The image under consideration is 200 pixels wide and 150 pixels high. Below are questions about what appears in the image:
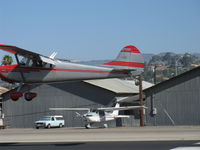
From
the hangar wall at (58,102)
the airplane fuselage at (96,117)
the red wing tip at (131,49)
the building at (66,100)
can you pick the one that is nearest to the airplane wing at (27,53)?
the red wing tip at (131,49)

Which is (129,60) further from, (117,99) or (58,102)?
(58,102)

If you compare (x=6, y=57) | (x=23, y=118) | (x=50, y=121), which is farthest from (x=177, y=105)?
(x=6, y=57)

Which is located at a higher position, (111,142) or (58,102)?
(58,102)

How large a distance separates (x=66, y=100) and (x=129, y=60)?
129 ft

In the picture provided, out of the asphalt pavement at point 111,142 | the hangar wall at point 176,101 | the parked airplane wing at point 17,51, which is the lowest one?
the asphalt pavement at point 111,142

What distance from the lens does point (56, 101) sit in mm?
67188

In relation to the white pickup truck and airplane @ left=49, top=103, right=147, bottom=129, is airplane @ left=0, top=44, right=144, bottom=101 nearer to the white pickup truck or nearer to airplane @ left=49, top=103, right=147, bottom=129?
airplane @ left=49, top=103, right=147, bottom=129

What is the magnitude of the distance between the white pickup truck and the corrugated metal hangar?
1539mm

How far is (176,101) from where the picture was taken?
60438 millimetres

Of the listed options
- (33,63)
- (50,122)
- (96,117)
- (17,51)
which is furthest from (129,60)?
(50,122)

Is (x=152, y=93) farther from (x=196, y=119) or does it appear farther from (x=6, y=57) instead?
(x=6, y=57)

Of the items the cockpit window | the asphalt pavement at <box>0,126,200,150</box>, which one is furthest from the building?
Answer: the cockpit window

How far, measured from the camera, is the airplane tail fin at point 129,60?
91.7ft

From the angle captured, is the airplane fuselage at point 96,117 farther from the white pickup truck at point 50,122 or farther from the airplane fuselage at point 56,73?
the airplane fuselage at point 56,73
